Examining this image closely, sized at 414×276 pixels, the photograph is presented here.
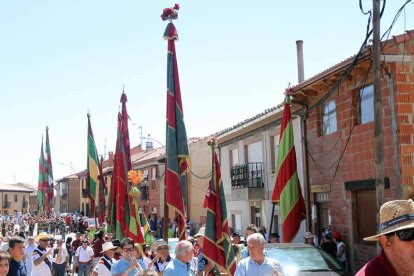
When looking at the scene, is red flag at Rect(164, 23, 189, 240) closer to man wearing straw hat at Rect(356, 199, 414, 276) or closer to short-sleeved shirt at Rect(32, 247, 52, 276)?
short-sleeved shirt at Rect(32, 247, 52, 276)

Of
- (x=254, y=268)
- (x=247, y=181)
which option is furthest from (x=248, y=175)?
(x=254, y=268)

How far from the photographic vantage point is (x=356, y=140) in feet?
45.6

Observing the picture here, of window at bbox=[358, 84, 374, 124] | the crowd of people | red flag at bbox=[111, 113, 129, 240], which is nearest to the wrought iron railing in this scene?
the crowd of people

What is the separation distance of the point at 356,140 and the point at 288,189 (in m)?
2.18

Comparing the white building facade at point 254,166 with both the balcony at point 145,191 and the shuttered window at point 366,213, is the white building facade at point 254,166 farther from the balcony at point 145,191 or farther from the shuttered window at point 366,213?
the balcony at point 145,191

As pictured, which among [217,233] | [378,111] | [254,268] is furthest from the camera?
[378,111]

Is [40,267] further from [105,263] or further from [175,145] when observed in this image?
[175,145]

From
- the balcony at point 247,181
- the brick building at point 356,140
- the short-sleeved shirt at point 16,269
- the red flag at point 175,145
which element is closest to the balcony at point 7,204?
the balcony at point 247,181

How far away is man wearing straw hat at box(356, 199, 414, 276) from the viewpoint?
8.13 ft

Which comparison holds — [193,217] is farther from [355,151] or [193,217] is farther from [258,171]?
[355,151]

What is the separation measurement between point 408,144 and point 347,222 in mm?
3038

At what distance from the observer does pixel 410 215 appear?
251 centimetres

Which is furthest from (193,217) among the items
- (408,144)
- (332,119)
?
(408,144)

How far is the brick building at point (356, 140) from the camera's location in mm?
12164
